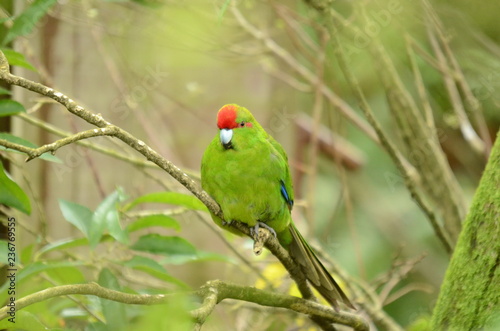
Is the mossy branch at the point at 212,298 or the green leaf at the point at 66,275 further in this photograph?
the green leaf at the point at 66,275

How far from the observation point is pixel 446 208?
2.09 meters

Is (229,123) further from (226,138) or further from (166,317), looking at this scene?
(166,317)

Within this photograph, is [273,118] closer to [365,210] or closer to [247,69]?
[247,69]

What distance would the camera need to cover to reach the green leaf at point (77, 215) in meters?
1.46

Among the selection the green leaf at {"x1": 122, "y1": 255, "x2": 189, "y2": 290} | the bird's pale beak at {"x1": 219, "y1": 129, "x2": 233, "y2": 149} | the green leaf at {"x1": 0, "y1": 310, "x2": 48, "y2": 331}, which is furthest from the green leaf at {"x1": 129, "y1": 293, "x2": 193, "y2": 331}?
the bird's pale beak at {"x1": 219, "y1": 129, "x2": 233, "y2": 149}

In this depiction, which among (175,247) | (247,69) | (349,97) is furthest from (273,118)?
(349,97)

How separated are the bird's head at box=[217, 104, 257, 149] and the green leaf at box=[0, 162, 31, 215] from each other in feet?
1.77

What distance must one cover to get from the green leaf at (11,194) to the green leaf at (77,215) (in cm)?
Result: 17

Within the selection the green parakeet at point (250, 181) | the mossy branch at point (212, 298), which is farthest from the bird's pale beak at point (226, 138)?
the mossy branch at point (212, 298)

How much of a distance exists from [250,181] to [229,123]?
0.54 ft

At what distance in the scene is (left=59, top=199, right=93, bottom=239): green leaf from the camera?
4.79ft

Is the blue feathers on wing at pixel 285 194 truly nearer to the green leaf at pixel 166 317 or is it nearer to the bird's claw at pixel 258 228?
the bird's claw at pixel 258 228

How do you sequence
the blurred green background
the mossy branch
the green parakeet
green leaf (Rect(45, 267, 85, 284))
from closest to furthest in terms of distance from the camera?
the mossy branch < green leaf (Rect(45, 267, 85, 284)) < the green parakeet < the blurred green background

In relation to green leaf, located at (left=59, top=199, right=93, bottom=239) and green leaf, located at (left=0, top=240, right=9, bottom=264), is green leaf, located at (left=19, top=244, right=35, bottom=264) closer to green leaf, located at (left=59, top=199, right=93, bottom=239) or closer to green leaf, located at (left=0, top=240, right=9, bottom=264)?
green leaf, located at (left=59, top=199, right=93, bottom=239)
